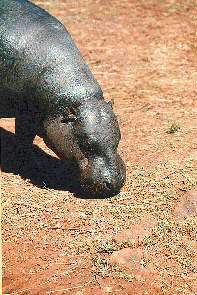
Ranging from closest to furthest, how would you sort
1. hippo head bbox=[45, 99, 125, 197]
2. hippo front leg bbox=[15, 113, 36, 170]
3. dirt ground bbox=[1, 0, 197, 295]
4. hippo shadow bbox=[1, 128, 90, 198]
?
dirt ground bbox=[1, 0, 197, 295] < hippo head bbox=[45, 99, 125, 197] < hippo shadow bbox=[1, 128, 90, 198] < hippo front leg bbox=[15, 113, 36, 170]

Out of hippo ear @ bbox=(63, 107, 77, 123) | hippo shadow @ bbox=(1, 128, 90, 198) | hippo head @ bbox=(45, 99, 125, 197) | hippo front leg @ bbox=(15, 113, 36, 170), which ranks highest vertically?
hippo ear @ bbox=(63, 107, 77, 123)

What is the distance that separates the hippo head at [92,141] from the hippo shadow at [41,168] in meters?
0.27

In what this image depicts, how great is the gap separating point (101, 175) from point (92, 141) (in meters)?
0.41

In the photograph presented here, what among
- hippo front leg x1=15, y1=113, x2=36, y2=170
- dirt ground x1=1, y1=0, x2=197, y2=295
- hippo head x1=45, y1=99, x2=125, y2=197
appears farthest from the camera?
hippo front leg x1=15, y1=113, x2=36, y2=170

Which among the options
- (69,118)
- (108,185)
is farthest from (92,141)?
(108,185)

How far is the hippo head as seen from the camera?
6.95m

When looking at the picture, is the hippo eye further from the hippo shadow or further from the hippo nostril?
the hippo nostril

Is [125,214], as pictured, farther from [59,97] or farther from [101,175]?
[59,97]

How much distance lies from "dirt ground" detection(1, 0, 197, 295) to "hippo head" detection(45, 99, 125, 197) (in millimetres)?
326

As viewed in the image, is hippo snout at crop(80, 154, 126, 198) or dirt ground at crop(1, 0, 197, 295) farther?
hippo snout at crop(80, 154, 126, 198)

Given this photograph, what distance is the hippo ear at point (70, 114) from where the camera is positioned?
7012mm

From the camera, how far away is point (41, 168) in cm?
805

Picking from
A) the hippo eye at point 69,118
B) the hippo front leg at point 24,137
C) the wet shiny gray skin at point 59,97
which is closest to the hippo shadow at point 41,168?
the hippo front leg at point 24,137

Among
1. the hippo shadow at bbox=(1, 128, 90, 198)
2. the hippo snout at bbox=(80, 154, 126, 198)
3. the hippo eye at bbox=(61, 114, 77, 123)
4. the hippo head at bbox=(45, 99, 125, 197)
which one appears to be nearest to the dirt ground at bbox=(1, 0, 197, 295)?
the hippo shadow at bbox=(1, 128, 90, 198)
